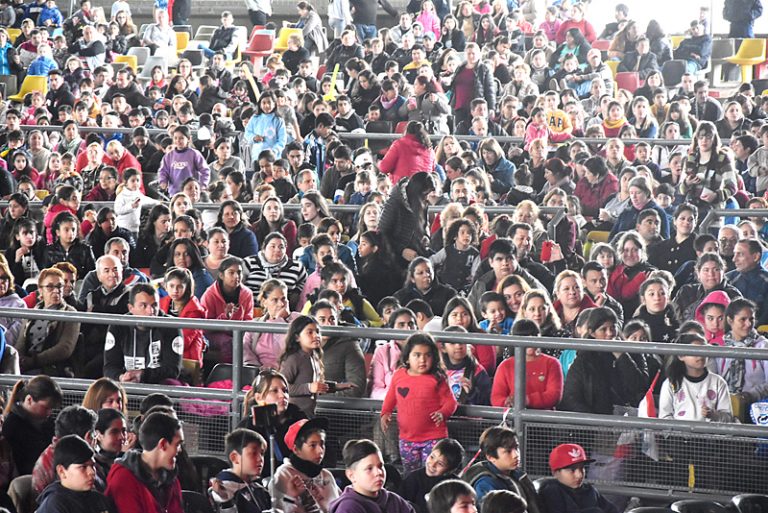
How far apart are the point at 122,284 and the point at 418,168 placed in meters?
4.99

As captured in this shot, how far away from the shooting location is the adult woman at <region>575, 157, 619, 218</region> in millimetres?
14414

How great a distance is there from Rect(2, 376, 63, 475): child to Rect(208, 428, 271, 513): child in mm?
1116

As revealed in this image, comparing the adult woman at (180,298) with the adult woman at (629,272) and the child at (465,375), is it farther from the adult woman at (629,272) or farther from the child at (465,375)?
the adult woman at (629,272)

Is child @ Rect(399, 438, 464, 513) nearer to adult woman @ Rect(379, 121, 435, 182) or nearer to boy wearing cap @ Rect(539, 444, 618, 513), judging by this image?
boy wearing cap @ Rect(539, 444, 618, 513)

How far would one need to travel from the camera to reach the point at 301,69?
22281mm

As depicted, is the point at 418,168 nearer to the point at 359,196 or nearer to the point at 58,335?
the point at 359,196

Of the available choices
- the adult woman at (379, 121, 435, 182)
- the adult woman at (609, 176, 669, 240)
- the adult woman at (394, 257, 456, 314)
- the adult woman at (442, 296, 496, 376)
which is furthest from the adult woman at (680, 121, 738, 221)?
the adult woman at (442, 296, 496, 376)

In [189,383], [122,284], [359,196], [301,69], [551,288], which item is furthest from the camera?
[301,69]

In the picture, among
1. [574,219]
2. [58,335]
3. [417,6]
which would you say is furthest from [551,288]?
[417,6]

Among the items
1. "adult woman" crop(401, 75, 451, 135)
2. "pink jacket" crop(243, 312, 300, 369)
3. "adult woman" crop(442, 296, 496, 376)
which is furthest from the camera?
"adult woman" crop(401, 75, 451, 135)

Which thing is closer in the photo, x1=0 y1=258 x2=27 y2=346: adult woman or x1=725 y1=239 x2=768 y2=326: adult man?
x1=0 y1=258 x2=27 y2=346: adult woman

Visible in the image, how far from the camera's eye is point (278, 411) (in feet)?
26.9

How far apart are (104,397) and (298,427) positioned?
112 cm

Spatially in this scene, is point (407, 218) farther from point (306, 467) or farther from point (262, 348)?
point (306, 467)
